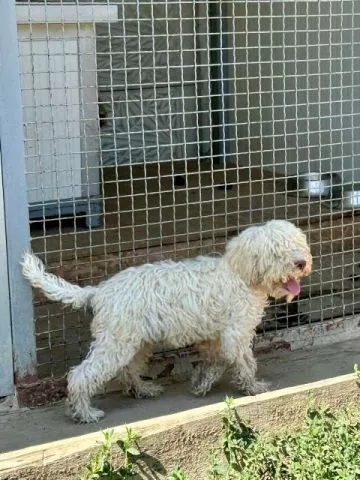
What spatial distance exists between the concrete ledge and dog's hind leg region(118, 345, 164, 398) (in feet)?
3.30

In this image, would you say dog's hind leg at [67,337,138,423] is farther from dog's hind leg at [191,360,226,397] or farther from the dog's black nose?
the dog's black nose

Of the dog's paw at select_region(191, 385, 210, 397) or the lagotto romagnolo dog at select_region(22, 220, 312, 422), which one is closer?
the lagotto romagnolo dog at select_region(22, 220, 312, 422)

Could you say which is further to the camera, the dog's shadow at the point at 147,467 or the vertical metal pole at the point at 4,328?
the vertical metal pole at the point at 4,328

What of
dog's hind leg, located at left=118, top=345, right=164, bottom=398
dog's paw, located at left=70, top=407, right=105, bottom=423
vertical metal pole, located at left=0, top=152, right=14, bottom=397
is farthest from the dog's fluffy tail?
dog's paw, located at left=70, top=407, right=105, bottom=423

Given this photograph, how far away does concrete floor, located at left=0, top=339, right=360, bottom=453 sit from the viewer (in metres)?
4.23

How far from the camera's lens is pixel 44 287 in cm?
427

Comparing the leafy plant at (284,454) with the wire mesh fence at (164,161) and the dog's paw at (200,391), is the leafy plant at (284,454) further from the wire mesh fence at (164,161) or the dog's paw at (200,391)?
the wire mesh fence at (164,161)

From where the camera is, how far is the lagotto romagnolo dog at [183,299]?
4.25m

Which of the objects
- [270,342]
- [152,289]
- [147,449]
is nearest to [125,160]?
[270,342]

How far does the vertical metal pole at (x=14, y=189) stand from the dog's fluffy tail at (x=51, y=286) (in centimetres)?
7

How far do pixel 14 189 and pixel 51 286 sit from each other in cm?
52

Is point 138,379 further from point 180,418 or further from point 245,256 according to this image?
point 180,418

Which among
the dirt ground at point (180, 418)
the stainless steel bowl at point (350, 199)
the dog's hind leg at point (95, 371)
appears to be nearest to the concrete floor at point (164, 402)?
the dirt ground at point (180, 418)

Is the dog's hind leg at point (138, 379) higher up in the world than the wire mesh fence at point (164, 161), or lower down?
lower down
